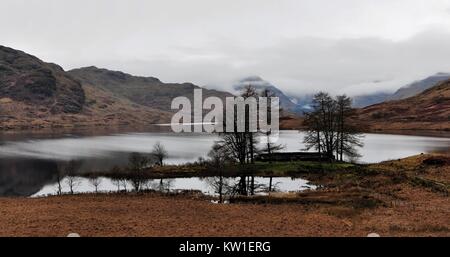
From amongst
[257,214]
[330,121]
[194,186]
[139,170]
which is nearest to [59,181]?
[139,170]

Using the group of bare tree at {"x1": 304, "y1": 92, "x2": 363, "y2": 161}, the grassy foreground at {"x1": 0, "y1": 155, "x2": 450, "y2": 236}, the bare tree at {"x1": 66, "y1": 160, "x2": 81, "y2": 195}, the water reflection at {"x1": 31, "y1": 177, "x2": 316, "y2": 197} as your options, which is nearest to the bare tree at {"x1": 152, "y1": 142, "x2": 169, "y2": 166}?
the water reflection at {"x1": 31, "y1": 177, "x2": 316, "y2": 197}

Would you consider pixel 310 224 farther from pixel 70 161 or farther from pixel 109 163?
pixel 70 161

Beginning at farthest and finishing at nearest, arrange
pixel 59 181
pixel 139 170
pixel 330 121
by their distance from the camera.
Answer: pixel 330 121, pixel 139 170, pixel 59 181

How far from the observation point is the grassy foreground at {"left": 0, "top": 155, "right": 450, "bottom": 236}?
31297 mm

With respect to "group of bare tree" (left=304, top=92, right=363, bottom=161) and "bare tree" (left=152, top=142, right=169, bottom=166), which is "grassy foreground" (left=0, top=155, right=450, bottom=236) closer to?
"group of bare tree" (left=304, top=92, right=363, bottom=161)

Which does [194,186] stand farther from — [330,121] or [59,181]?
[330,121]

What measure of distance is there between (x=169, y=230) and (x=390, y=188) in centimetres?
3334

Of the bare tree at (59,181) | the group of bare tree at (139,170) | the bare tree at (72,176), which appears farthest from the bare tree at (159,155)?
the bare tree at (59,181)

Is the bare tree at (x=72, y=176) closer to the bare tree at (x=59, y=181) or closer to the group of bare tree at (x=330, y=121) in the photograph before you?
the bare tree at (x=59, y=181)

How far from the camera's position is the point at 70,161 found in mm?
101250

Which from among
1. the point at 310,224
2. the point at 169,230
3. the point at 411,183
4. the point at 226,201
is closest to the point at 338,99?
the point at 411,183

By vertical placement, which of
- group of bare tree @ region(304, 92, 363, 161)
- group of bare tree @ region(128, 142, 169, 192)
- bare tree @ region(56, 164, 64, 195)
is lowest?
bare tree @ region(56, 164, 64, 195)

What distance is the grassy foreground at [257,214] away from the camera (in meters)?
31.3

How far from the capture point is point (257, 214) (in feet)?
125
